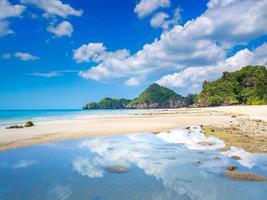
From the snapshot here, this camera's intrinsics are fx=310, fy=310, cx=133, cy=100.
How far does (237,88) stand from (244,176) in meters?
164

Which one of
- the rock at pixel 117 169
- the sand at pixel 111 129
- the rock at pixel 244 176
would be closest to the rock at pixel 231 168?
the rock at pixel 244 176

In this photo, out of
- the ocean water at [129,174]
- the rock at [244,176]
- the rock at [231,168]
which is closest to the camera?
the ocean water at [129,174]

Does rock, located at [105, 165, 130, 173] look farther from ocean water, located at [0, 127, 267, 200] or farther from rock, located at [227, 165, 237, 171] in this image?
rock, located at [227, 165, 237, 171]

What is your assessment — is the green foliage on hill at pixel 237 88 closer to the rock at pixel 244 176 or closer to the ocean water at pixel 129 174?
the ocean water at pixel 129 174

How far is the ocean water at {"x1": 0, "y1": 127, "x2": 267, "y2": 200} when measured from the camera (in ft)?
27.8

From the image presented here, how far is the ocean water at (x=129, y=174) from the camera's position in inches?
333

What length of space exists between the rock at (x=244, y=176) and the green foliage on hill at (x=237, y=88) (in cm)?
13712

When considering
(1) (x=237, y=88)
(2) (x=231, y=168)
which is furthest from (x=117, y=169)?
(1) (x=237, y=88)

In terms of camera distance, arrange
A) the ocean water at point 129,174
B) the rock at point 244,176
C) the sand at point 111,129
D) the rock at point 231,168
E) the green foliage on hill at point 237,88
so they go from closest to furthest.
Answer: the ocean water at point 129,174 < the rock at point 244,176 < the rock at point 231,168 < the sand at point 111,129 < the green foliage on hill at point 237,88

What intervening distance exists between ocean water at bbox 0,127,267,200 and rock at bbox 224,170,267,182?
32cm

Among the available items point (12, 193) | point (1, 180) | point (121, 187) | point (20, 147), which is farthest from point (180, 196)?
point (20, 147)

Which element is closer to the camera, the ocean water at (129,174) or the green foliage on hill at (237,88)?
the ocean water at (129,174)

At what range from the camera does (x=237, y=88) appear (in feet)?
544

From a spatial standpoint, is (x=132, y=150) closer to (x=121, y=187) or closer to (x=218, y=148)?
(x=218, y=148)
